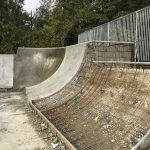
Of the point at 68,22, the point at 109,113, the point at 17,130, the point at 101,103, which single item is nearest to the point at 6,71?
the point at 17,130

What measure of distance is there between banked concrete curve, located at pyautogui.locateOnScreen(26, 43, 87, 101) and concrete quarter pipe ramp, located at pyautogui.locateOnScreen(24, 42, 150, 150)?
229mm

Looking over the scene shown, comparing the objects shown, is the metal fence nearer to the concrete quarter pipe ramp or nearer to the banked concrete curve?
the concrete quarter pipe ramp

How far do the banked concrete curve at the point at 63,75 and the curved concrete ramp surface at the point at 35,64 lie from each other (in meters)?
0.85

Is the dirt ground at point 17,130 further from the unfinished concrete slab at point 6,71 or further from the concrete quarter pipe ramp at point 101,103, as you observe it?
the unfinished concrete slab at point 6,71

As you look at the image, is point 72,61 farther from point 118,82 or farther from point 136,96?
point 136,96

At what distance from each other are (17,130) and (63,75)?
5.80m

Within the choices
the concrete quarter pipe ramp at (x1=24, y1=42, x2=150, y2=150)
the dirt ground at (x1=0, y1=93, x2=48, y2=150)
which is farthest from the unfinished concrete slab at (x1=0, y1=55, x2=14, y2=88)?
the concrete quarter pipe ramp at (x1=24, y1=42, x2=150, y2=150)

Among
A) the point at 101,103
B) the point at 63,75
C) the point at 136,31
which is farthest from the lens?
the point at 63,75

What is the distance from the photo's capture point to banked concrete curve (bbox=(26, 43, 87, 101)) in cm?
1224

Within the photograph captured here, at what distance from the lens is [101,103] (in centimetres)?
799

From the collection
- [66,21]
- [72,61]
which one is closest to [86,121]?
[72,61]

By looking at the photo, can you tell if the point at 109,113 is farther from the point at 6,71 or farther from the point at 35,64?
the point at 6,71

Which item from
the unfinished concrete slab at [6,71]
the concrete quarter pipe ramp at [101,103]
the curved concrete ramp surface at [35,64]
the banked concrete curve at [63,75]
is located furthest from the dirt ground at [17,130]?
the unfinished concrete slab at [6,71]

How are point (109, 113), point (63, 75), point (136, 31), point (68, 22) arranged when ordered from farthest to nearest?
point (68, 22)
point (63, 75)
point (136, 31)
point (109, 113)
